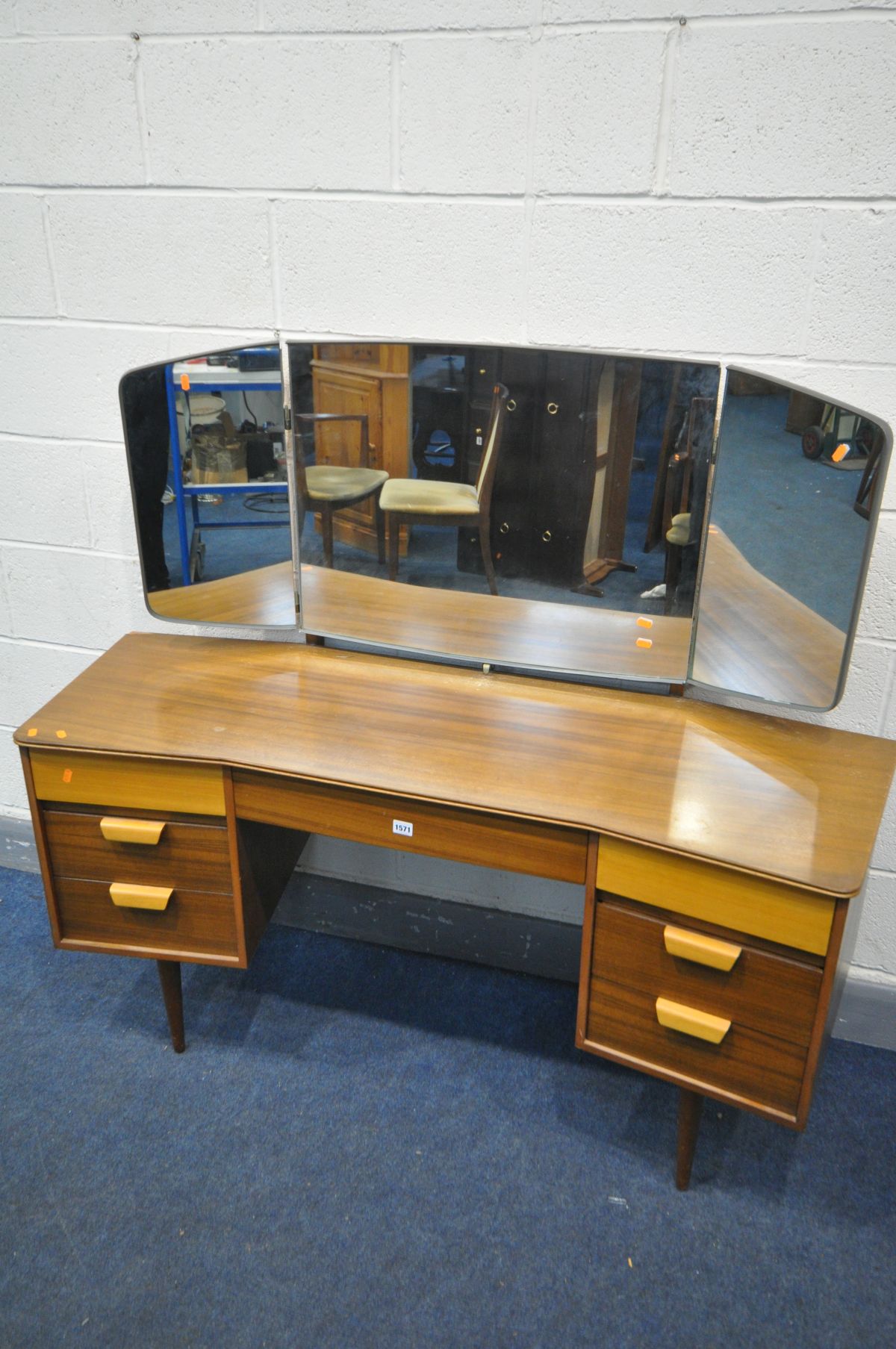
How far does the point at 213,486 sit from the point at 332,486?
205mm

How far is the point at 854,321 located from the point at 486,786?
84 centimetres

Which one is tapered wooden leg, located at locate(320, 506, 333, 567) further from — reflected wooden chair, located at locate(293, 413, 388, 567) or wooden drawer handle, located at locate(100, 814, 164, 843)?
wooden drawer handle, located at locate(100, 814, 164, 843)

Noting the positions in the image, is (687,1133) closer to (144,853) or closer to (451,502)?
(144,853)

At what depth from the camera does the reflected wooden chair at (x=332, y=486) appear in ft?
5.66

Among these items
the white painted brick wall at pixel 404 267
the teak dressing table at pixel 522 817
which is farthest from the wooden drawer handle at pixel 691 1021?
the white painted brick wall at pixel 404 267

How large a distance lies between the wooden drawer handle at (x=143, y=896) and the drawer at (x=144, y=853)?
1cm

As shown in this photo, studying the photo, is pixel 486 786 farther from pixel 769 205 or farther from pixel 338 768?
pixel 769 205

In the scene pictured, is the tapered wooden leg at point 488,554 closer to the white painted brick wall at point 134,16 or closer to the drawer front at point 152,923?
the drawer front at point 152,923

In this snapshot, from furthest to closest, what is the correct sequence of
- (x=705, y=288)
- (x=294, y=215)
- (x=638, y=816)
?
1. (x=294, y=215)
2. (x=705, y=288)
3. (x=638, y=816)

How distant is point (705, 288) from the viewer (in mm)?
1562

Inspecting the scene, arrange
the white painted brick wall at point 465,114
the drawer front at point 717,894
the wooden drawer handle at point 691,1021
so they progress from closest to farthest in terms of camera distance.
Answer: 1. the drawer front at point 717,894
2. the wooden drawer handle at point 691,1021
3. the white painted brick wall at point 465,114

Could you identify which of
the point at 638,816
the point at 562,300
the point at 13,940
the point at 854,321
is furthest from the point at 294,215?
the point at 13,940

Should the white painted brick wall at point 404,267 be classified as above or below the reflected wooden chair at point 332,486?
above

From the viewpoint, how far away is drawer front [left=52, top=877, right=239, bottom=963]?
1.70 m
